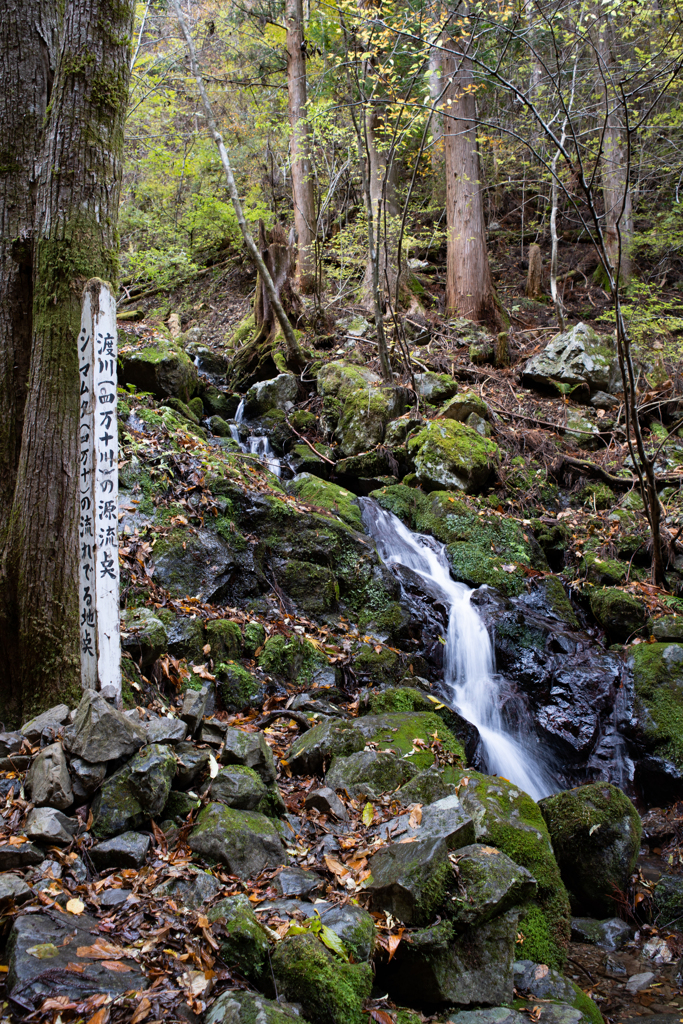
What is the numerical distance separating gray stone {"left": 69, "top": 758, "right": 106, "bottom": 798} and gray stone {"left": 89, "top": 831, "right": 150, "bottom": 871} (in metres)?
0.28

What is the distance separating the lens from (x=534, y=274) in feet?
52.5

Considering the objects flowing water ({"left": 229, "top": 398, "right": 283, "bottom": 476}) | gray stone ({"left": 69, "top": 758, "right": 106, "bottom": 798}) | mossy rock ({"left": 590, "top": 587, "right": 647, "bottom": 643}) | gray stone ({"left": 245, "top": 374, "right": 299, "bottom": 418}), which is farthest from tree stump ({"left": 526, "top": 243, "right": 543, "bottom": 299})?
gray stone ({"left": 69, "top": 758, "right": 106, "bottom": 798})

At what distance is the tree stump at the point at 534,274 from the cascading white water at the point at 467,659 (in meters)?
9.97

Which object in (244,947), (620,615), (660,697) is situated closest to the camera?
(244,947)

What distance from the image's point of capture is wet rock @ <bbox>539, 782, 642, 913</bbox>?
4426 millimetres

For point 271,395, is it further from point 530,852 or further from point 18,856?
point 18,856

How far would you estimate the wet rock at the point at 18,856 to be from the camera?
2.78m

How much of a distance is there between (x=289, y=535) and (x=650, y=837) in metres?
4.56

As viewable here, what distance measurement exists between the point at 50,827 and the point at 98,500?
5.57 ft

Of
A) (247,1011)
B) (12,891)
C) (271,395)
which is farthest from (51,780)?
(271,395)

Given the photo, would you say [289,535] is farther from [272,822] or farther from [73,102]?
[73,102]

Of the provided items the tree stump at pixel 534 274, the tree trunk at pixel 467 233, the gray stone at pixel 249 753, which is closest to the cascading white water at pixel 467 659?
the gray stone at pixel 249 753

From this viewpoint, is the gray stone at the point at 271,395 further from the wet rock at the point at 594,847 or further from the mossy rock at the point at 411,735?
the wet rock at the point at 594,847

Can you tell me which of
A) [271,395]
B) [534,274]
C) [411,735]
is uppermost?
[534,274]
